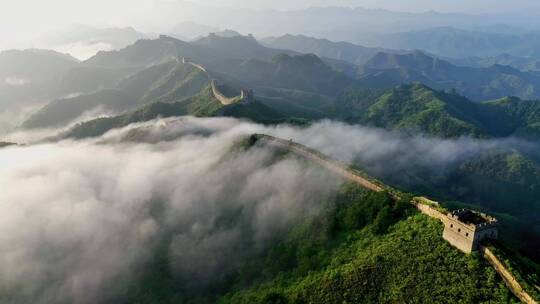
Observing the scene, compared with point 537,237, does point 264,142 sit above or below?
above

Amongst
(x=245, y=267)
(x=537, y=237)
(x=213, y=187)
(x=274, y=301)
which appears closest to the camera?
(x=274, y=301)

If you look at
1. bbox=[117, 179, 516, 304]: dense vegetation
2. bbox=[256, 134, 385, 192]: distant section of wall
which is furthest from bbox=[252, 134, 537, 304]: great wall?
bbox=[256, 134, 385, 192]: distant section of wall

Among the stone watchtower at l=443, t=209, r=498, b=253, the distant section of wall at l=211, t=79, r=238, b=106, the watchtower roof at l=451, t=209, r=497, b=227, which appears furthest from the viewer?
the distant section of wall at l=211, t=79, r=238, b=106

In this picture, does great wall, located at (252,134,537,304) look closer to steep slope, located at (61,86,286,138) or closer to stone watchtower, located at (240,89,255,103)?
steep slope, located at (61,86,286,138)

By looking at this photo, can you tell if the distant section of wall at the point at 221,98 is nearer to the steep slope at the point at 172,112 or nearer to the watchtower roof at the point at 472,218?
the steep slope at the point at 172,112

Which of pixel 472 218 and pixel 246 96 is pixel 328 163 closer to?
pixel 472 218

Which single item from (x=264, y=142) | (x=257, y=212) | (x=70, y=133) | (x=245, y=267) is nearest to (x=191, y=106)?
(x=70, y=133)

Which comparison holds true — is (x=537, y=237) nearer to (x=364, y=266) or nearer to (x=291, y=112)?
(x=364, y=266)

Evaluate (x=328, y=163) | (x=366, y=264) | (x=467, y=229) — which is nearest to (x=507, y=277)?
(x=467, y=229)
